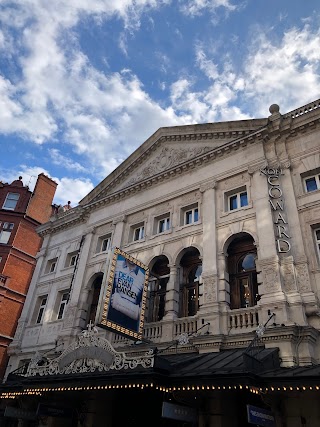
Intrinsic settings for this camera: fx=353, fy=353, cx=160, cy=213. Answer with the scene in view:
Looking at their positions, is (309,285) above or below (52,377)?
above

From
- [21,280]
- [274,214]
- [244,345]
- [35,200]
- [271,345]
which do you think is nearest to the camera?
[271,345]

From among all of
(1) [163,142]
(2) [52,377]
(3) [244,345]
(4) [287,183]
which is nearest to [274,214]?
(4) [287,183]

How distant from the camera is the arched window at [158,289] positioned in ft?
56.4

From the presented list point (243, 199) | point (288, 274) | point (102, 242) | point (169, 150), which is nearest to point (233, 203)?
point (243, 199)

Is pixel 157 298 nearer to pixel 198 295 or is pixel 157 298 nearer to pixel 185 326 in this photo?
pixel 198 295

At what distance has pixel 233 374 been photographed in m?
9.48

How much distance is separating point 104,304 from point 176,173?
9275 millimetres

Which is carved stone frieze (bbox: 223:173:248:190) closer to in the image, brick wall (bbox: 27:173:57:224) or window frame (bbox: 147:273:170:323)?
window frame (bbox: 147:273:170:323)

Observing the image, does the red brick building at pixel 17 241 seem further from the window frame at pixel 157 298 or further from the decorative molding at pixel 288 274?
the decorative molding at pixel 288 274

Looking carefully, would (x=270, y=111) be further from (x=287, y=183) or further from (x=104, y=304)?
(x=104, y=304)

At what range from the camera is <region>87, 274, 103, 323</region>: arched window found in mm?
20078

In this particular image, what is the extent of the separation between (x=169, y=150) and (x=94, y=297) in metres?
9.90

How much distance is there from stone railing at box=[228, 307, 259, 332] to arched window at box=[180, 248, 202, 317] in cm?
237

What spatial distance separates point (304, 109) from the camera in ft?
53.8
